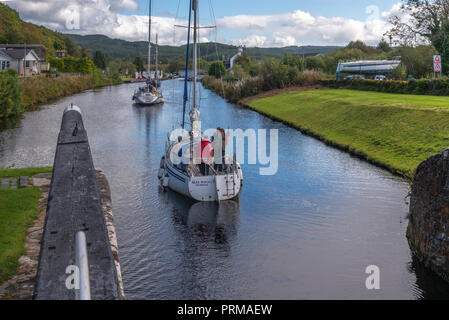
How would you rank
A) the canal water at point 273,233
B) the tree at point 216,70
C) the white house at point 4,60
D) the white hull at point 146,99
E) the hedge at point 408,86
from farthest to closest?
the tree at point 216,70 < the white house at point 4,60 < the white hull at point 146,99 < the hedge at point 408,86 < the canal water at point 273,233

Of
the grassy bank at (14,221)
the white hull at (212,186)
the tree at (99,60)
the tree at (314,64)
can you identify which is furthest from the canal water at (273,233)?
the tree at (99,60)

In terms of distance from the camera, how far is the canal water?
504 inches

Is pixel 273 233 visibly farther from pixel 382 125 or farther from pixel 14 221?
pixel 382 125

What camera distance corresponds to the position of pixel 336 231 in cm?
1702

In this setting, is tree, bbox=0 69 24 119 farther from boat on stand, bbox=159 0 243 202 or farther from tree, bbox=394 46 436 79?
tree, bbox=394 46 436 79

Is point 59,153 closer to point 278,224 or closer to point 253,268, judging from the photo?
Answer: point 253,268

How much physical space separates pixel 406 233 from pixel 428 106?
19763 mm

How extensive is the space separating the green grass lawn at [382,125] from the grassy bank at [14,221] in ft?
54.7

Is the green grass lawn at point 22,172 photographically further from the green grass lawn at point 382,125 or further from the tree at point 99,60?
the tree at point 99,60

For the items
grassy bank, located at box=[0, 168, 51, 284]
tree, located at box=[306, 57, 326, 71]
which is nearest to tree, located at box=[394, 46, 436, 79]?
tree, located at box=[306, 57, 326, 71]

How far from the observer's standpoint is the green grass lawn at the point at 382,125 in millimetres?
26312

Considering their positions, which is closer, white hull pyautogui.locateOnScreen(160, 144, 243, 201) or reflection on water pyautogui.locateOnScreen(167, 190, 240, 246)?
reflection on water pyautogui.locateOnScreen(167, 190, 240, 246)

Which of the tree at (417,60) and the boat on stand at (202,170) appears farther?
the tree at (417,60)

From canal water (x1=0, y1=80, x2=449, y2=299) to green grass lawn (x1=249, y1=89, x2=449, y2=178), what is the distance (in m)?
1.78
